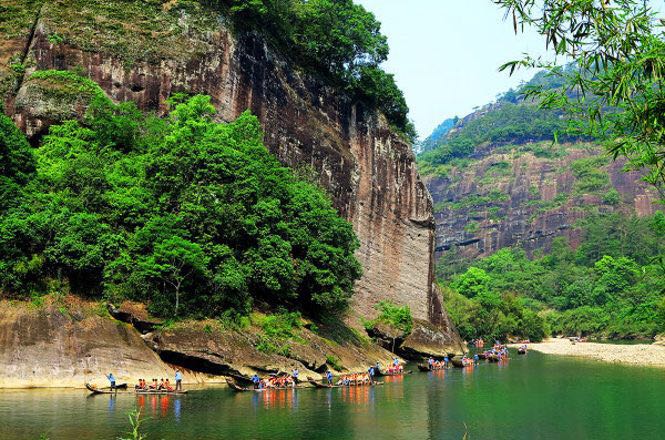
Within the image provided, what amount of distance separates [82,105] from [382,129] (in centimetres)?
2474

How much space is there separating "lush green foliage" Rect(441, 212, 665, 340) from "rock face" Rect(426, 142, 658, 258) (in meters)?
5.73

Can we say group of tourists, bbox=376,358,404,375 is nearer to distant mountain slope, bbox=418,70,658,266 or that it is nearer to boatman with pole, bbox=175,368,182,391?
boatman with pole, bbox=175,368,182,391

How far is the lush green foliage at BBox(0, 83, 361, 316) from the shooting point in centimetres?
2812

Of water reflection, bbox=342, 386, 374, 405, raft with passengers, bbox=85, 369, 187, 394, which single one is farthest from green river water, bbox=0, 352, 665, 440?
raft with passengers, bbox=85, 369, 187, 394

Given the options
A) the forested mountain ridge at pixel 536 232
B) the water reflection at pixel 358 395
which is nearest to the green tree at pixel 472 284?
the forested mountain ridge at pixel 536 232

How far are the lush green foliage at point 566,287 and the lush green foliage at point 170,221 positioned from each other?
110 ft

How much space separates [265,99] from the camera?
43750 millimetres

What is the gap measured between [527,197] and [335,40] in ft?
314

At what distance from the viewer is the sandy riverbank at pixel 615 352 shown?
4860 centimetres

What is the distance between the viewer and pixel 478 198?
461ft

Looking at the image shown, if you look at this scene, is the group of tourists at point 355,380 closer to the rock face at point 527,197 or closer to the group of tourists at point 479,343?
the group of tourists at point 479,343

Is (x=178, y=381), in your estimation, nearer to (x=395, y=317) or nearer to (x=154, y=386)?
(x=154, y=386)

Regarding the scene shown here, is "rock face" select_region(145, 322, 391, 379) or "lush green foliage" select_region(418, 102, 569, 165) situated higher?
"lush green foliage" select_region(418, 102, 569, 165)

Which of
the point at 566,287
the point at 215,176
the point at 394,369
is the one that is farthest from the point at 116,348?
the point at 566,287
